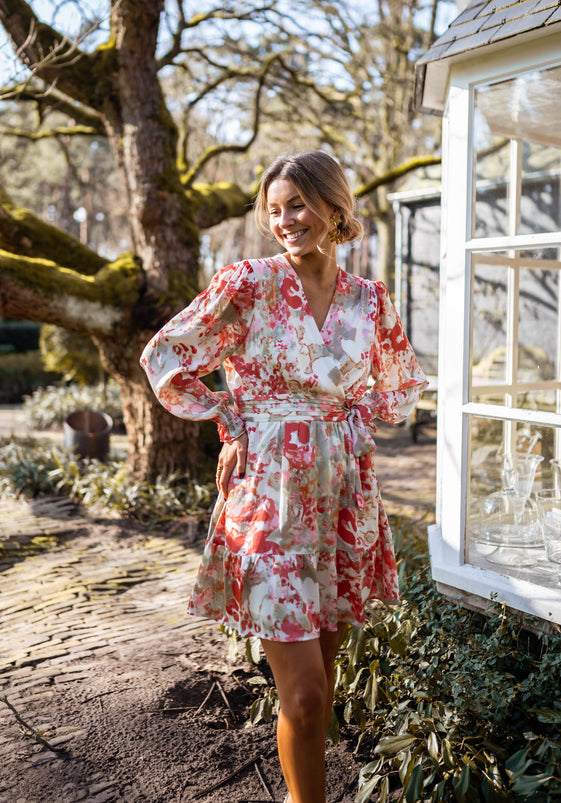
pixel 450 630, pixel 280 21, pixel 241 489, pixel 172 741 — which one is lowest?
pixel 172 741

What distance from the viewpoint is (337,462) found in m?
1.94

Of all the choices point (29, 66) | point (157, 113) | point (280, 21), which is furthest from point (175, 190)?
point (280, 21)

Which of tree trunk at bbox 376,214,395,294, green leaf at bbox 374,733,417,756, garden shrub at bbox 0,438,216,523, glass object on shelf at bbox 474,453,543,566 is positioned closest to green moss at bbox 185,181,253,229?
garden shrub at bbox 0,438,216,523

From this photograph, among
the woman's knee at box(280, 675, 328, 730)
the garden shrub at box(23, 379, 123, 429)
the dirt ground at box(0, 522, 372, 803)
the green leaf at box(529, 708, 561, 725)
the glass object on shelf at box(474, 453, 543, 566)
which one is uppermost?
the garden shrub at box(23, 379, 123, 429)

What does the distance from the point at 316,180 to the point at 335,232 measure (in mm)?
174

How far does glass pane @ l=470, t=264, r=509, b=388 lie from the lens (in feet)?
12.5

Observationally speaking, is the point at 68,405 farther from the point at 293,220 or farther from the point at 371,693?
the point at 293,220

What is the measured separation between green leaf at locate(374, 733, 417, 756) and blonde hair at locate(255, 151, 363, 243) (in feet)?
4.94

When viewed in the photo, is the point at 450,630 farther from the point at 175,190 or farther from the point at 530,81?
the point at 175,190

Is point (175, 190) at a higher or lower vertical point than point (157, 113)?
lower

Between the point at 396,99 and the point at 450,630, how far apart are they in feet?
27.7

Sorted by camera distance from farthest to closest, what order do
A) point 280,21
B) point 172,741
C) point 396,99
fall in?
1. point 396,99
2. point 280,21
3. point 172,741

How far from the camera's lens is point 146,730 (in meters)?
2.54

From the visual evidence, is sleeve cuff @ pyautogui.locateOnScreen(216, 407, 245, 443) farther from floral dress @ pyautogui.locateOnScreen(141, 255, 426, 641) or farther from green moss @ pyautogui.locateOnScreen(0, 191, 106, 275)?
green moss @ pyautogui.locateOnScreen(0, 191, 106, 275)
